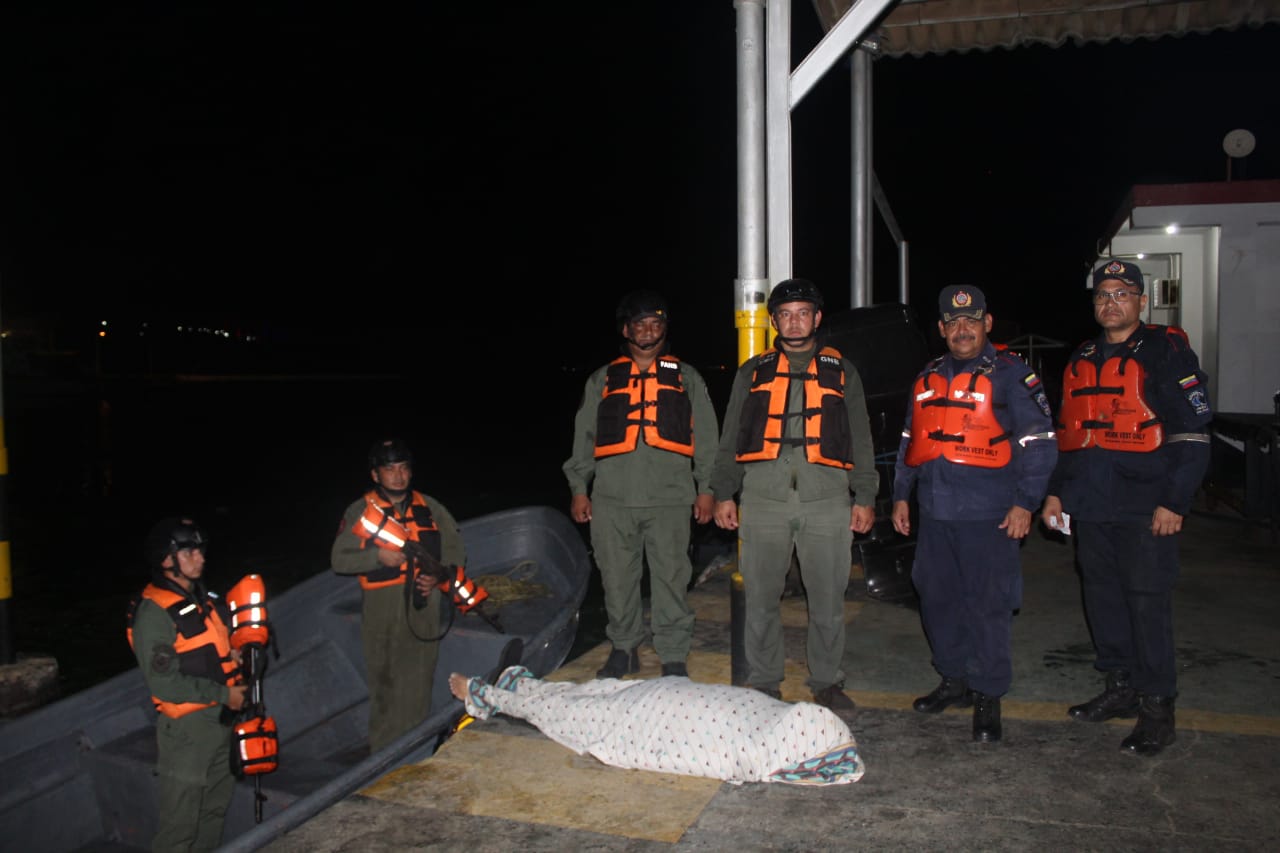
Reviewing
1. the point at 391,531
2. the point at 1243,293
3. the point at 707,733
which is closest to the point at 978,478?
the point at 707,733

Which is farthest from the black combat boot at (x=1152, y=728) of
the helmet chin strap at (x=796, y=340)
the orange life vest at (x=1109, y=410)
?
the helmet chin strap at (x=796, y=340)

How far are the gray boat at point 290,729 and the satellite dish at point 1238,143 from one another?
39.4ft

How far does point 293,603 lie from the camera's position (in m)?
6.88

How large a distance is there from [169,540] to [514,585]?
354 cm

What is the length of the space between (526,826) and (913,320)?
5083 mm

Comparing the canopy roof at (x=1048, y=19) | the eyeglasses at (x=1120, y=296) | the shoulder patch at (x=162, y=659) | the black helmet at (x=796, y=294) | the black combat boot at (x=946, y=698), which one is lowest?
the black combat boot at (x=946, y=698)

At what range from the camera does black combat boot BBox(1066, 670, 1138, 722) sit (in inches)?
174

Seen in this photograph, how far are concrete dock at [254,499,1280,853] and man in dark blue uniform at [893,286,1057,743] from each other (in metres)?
0.38

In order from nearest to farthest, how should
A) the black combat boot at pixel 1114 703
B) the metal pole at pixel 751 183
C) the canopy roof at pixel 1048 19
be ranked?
the black combat boot at pixel 1114 703
the metal pole at pixel 751 183
the canopy roof at pixel 1048 19

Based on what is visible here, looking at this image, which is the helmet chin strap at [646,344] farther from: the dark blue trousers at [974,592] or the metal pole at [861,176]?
the metal pole at [861,176]

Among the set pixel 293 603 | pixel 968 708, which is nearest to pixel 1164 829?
pixel 968 708

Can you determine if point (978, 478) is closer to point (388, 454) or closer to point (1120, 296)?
point (1120, 296)

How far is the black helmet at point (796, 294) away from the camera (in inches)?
182

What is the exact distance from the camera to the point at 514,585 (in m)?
8.08
